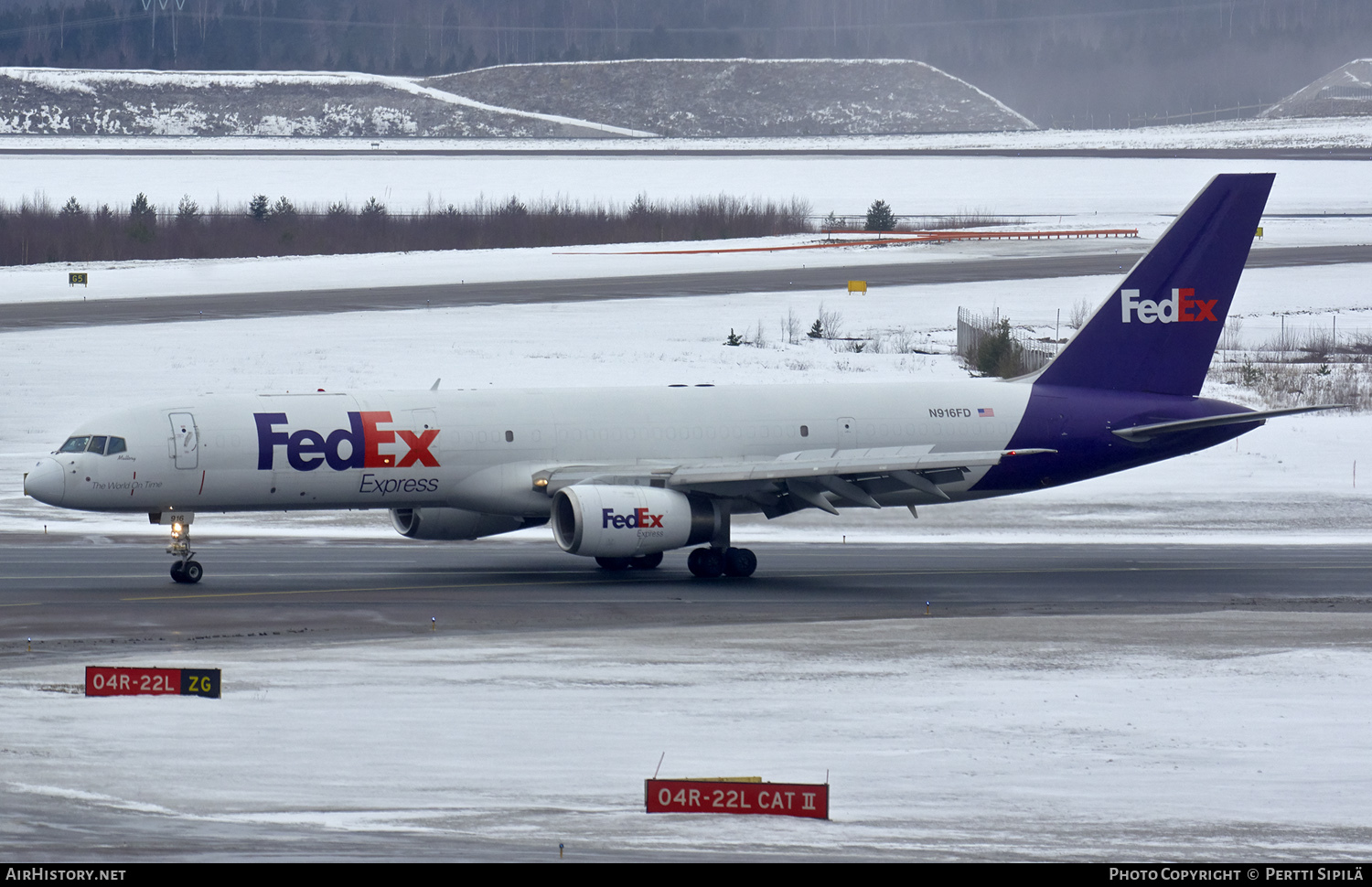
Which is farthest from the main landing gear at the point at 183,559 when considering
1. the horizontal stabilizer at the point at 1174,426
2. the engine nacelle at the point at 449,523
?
the horizontal stabilizer at the point at 1174,426

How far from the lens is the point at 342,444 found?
113ft

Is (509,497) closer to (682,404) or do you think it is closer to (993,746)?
(682,404)

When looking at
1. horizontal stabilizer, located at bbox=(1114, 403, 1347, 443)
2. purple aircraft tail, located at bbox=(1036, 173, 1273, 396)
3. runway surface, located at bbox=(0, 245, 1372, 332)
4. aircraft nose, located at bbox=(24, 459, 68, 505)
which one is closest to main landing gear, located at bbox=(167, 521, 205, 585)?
aircraft nose, located at bbox=(24, 459, 68, 505)

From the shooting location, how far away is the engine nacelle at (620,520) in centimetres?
3359

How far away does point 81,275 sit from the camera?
80.7 meters

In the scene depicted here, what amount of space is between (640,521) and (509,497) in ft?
9.88

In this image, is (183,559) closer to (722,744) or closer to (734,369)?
(722,744)

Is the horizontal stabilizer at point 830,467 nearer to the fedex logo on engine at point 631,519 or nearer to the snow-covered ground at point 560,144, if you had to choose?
the fedex logo on engine at point 631,519

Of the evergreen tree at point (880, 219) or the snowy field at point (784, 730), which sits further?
the evergreen tree at point (880, 219)

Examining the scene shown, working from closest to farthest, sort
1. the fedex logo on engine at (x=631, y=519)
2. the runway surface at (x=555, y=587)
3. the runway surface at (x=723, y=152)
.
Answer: the runway surface at (x=555, y=587), the fedex logo on engine at (x=631, y=519), the runway surface at (x=723, y=152)

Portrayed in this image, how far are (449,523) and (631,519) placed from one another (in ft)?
15.3

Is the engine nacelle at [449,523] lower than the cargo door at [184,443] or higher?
lower

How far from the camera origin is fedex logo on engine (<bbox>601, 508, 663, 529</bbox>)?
3372 centimetres

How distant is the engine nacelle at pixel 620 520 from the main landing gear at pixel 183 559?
22.6ft
